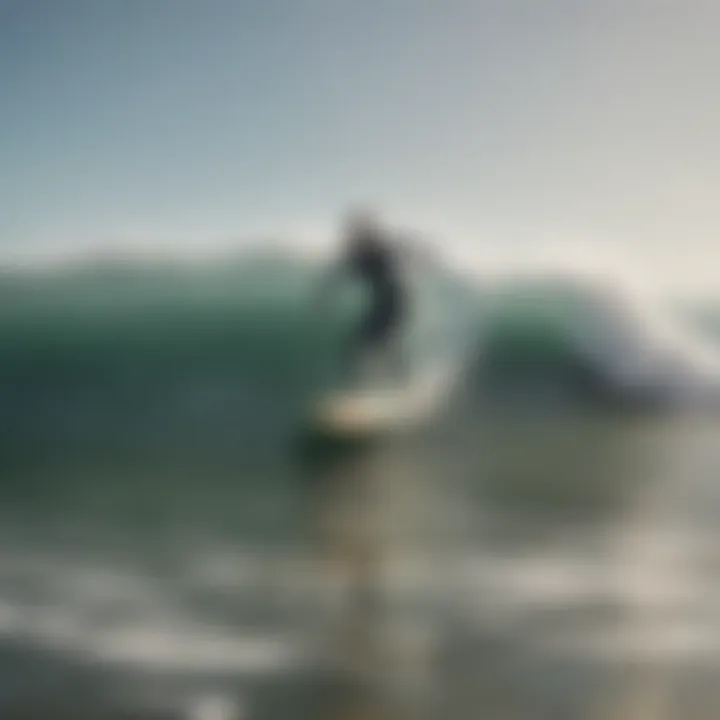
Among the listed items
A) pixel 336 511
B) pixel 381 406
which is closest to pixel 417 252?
pixel 381 406

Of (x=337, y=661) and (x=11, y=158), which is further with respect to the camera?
(x=11, y=158)

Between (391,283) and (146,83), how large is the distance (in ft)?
1.08

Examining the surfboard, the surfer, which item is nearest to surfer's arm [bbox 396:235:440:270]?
the surfer

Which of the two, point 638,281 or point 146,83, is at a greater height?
point 146,83

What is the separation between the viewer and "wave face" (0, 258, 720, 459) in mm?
1088

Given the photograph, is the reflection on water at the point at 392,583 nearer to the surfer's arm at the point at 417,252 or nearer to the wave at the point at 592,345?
the wave at the point at 592,345

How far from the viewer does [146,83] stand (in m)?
1.14

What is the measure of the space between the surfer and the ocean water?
22 mm

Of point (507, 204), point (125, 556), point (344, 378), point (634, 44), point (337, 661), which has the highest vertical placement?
point (634, 44)

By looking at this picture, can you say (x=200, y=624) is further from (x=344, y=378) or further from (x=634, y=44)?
(x=634, y=44)

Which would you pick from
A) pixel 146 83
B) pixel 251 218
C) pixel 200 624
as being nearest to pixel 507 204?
pixel 251 218

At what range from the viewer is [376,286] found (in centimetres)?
112

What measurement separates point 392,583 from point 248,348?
0.27 metres

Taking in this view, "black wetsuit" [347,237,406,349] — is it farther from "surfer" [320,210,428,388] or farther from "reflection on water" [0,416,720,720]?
"reflection on water" [0,416,720,720]
